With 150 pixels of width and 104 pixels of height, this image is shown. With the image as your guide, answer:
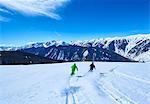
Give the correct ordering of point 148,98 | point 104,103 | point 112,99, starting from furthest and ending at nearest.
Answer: point 148,98 → point 112,99 → point 104,103

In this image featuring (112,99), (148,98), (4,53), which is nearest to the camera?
Answer: (112,99)

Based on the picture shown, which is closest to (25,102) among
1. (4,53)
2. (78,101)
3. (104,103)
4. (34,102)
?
(34,102)

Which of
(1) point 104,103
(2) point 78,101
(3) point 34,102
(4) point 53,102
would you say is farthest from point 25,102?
(1) point 104,103

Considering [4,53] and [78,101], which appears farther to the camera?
[4,53]

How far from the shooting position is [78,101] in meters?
11.8

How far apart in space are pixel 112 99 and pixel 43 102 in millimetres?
3339

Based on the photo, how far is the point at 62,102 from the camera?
1166 centimetres

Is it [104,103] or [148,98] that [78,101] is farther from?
[148,98]

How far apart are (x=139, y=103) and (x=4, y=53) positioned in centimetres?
10740

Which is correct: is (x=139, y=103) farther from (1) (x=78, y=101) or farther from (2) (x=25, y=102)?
(2) (x=25, y=102)

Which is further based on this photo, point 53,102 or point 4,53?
point 4,53

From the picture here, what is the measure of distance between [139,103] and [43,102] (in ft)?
14.7

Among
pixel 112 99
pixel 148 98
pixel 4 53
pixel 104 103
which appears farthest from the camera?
pixel 4 53

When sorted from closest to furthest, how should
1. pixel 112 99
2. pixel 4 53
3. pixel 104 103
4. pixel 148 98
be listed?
pixel 104 103 → pixel 112 99 → pixel 148 98 → pixel 4 53
